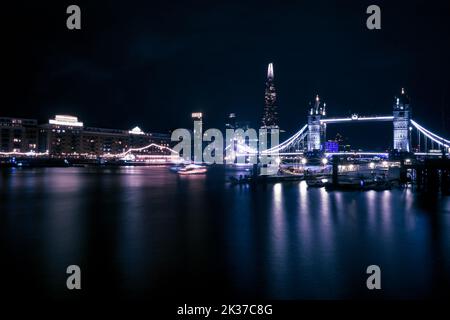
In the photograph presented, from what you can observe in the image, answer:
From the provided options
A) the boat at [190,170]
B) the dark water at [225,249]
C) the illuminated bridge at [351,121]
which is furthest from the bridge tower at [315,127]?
the dark water at [225,249]

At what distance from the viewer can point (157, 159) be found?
108062 millimetres

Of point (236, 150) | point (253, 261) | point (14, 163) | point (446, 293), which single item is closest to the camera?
point (446, 293)

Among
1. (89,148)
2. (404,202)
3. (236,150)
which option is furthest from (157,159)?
(404,202)

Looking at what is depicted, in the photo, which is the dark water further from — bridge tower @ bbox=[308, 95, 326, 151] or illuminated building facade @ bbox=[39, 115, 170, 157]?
illuminated building facade @ bbox=[39, 115, 170, 157]

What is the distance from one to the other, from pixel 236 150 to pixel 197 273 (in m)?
83.6

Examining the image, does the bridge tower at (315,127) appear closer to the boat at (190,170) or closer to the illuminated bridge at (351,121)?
the illuminated bridge at (351,121)

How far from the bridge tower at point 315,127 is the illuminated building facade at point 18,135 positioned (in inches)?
2218

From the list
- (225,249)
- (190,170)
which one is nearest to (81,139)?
(190,170)

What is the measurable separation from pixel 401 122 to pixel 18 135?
71.1m

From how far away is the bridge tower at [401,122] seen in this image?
6388 centimetres

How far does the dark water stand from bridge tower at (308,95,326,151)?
5848cm

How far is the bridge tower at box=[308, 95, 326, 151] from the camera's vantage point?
79125mm
